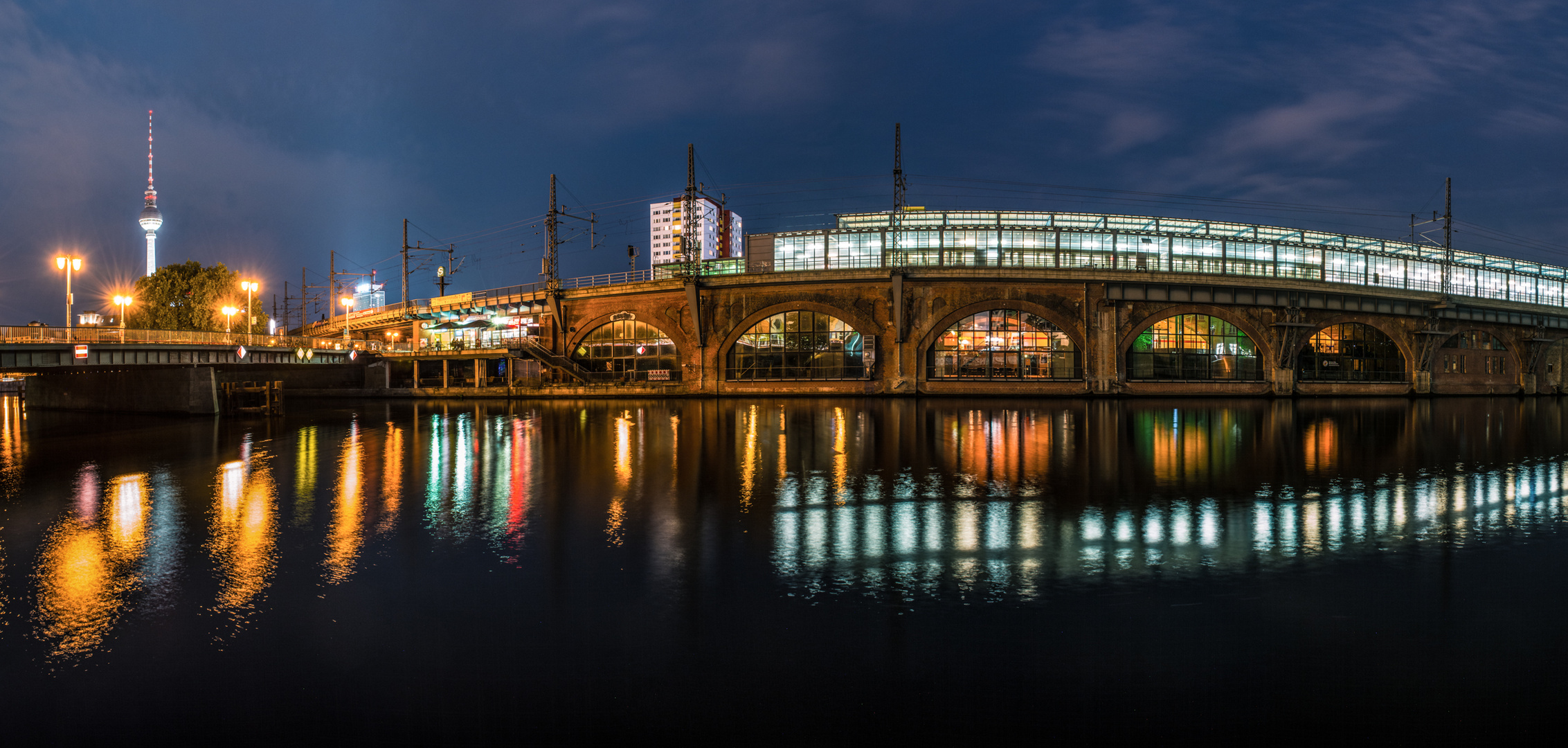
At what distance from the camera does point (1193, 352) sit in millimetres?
48250

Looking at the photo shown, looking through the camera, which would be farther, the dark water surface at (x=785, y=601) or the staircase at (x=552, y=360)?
the staircase at (x=552, y=360)

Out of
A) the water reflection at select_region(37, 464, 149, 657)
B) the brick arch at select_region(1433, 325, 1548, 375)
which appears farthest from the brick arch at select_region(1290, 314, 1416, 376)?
the water reflection at select_region(37, 464, 149, 657)

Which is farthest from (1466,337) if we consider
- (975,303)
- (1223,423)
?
(1223,423)

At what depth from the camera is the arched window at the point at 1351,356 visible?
49.8 m

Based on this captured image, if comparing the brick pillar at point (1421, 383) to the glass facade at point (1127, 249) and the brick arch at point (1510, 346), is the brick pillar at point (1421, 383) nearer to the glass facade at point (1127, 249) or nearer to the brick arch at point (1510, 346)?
the brick arch at point (1510, 346)

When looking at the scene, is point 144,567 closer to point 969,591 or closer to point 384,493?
point 384,493

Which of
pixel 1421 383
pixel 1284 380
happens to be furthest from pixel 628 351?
pixel 1421 383

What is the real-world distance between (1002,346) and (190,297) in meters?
64.5

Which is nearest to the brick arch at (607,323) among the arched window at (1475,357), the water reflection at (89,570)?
the water reflection at (89,570)

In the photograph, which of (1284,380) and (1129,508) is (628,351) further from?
(1284,380)

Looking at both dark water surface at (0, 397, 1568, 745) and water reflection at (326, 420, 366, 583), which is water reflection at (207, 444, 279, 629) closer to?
dark water surface at (0, 397, 1568, 745)

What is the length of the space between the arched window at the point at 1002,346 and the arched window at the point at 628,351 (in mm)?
19409

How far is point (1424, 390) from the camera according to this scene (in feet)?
168

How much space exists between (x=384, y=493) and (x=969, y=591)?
11563mm
